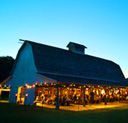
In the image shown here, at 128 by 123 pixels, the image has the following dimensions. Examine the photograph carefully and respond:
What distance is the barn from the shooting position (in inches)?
601

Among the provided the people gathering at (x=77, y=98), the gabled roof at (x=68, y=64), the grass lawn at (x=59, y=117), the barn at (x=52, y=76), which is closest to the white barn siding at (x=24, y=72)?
the barn at (x=52, y=76)

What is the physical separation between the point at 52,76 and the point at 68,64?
4272 mm

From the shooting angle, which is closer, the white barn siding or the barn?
the barn

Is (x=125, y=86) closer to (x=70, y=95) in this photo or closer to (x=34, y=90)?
(x=70, y=95)

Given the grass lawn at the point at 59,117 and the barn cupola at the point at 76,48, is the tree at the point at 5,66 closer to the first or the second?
the barn cupola at the point at 76,48

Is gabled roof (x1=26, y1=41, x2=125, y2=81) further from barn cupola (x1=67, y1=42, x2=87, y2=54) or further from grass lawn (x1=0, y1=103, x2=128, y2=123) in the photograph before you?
grass lawn (x1=0, y1=103, x2=128, y2=123)

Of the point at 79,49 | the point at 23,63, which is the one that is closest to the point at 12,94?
the point at 23,63

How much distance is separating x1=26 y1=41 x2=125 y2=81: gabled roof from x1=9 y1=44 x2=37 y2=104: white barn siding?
0.97 meters

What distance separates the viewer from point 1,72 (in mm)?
32031

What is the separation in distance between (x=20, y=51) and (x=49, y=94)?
6910mm

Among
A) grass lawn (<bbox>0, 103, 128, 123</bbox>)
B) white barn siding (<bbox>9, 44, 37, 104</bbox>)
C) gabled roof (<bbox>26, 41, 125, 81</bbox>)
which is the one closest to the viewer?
grass lawn (<bbox>0, 103, 128, 123</bbox>)

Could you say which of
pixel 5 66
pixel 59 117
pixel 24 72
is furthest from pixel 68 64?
pixel 5 66

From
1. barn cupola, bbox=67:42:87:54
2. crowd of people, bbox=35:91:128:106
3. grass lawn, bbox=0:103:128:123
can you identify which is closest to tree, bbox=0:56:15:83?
barn cupola, bbox=67:42:87:54

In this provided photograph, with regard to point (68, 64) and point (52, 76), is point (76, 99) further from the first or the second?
point (52, 76)
